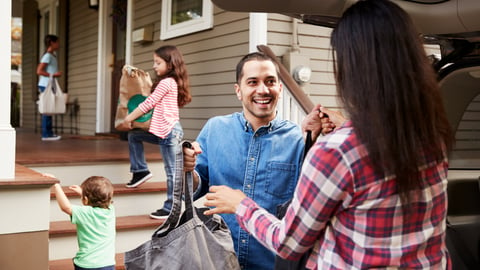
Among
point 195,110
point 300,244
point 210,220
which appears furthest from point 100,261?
point 195,110

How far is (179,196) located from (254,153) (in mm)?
415

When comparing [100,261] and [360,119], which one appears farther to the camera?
[100,261]

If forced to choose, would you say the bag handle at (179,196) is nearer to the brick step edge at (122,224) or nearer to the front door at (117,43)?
the brick step edge at (122,224)

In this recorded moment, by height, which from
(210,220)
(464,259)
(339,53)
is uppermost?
(339,53)

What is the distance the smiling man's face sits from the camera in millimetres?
2129

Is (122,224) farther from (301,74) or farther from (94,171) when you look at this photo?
(301,74)

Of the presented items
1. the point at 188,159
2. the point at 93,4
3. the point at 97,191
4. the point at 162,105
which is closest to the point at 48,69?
the point at 93,4

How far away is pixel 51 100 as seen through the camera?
773 centimetres

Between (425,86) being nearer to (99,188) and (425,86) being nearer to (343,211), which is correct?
(343,211)

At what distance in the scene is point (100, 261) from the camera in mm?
3492

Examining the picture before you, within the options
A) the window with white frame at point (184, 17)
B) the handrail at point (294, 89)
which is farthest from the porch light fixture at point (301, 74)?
the window with white frame at point (184, 17)

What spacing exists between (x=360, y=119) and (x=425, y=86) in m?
0.18

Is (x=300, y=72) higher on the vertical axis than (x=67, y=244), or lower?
higher

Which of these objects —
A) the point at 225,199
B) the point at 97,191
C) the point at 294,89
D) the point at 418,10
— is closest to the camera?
the point at 225,199
